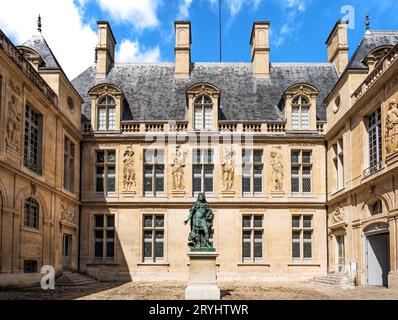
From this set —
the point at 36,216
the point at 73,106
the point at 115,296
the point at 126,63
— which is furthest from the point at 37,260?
the point at 126,63

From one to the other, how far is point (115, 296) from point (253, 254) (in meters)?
8.36

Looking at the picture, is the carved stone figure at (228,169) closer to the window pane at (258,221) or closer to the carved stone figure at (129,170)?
the window pane at (258,221)

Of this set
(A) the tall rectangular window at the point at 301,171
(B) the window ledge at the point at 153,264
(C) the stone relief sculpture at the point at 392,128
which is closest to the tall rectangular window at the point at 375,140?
(C) the stone relief sculpture at the point at 392,128

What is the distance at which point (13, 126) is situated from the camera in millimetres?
14906

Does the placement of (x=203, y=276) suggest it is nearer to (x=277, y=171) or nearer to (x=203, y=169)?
(x=203, y=169)

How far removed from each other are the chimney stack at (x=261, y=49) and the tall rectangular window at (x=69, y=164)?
9315mm

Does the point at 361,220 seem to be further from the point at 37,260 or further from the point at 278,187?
the point at 37,260

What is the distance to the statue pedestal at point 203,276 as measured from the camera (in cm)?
1322

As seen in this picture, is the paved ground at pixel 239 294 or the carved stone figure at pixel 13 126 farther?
the carved stone figure at pixel 13 126

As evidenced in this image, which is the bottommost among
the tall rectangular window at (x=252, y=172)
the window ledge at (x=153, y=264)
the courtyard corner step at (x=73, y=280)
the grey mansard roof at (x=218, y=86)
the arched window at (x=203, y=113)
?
the courtyard corner step at (x=73, y=280)

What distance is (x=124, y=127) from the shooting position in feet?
72.6

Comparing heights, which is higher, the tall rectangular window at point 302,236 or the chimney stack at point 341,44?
the chimney stack at point 341,44

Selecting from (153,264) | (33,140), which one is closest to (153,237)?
(153,264)

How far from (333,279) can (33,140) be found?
37.0 ft
